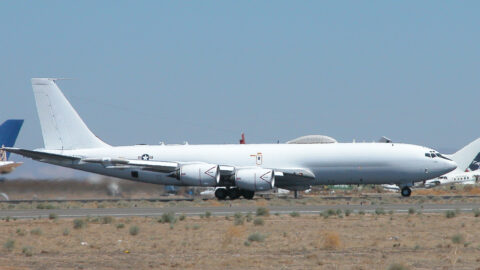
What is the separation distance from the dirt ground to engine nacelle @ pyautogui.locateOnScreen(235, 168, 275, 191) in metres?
17.2

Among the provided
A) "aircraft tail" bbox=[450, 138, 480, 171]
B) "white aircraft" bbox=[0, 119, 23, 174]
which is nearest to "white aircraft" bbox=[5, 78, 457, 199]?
"white aircraft" bbox=[0, 119, 23, 174]

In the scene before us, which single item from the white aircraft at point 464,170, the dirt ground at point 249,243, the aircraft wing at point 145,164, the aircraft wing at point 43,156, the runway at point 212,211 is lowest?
the dirt ground at point 249,243

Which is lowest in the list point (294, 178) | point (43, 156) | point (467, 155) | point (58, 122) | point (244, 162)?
point (294, 178)

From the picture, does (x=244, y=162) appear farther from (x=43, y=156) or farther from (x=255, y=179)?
(x=43, y=156)

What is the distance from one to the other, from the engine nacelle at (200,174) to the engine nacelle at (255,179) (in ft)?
4.42

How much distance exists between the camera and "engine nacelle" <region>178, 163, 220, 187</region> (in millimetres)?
51344

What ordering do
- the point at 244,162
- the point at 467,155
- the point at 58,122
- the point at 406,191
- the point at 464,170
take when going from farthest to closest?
the point at 467,155, the point at 464,170, the point at 58,122, the point at 406,191, the point at 244,162

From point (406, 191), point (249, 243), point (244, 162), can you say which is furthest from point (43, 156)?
point (249, 243)

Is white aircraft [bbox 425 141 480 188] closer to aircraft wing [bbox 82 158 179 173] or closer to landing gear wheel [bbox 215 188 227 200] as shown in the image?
landing gear wheel [bbox 215 188 227 200]

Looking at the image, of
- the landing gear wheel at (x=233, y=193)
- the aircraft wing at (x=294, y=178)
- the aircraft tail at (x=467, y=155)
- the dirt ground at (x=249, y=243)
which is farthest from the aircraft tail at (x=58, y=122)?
the aircraft tail at (x=467, y=155)

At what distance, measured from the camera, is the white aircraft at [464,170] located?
305 feet

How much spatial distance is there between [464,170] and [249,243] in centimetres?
8754

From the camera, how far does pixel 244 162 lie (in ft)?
178

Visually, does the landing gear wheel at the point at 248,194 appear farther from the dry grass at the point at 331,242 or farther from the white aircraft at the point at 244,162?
the dry grass at the point at 331,242
